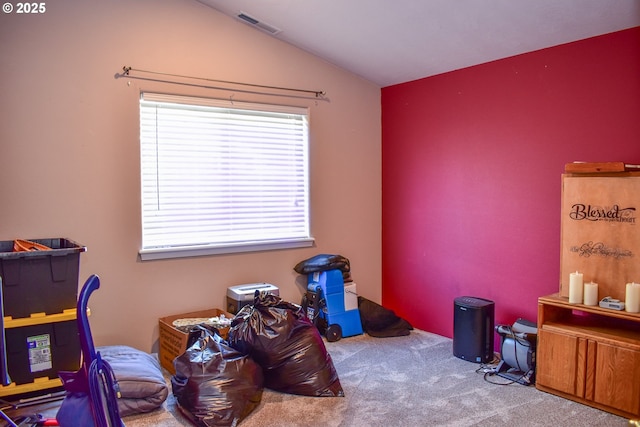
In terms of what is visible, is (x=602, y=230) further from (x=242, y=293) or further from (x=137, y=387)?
(x=137, y=387)

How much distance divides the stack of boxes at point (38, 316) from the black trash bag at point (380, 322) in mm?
2483

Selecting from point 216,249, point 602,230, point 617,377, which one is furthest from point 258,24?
point 617,377

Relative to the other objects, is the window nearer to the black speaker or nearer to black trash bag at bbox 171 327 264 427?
black trash bag at bbox 171 327 264 427

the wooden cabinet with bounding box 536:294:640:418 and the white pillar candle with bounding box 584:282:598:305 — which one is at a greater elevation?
the white pillar candle with bounding box 584:282:598:305

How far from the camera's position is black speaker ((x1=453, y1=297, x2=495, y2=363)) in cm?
366

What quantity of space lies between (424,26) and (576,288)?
2.12 meters

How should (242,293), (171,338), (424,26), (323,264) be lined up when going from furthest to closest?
(323,264)
(242,293)
(424,26)
(171,338)

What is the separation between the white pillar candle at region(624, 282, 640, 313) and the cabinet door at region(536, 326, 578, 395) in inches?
14.7

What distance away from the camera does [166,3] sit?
3746 millimetres

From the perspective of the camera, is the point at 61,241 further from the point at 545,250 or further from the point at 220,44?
the point at 545,250

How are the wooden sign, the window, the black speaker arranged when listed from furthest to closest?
the window → the black speaker → the wooden sign

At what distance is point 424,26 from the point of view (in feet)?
11.7

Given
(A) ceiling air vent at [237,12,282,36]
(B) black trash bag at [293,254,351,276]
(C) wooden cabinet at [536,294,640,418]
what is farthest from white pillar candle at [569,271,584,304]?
(A) ceiling air vent at [237,12,282,36]

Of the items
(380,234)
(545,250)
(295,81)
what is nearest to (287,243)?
(380,234)
